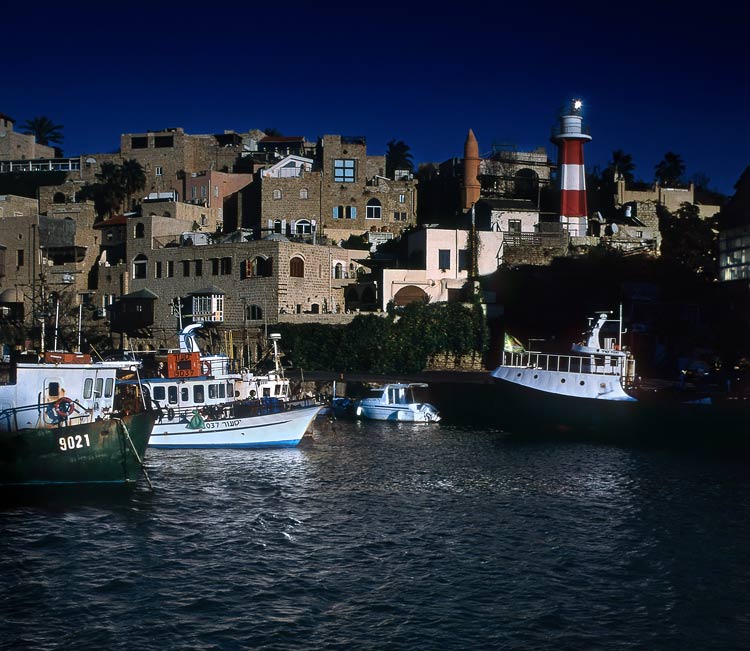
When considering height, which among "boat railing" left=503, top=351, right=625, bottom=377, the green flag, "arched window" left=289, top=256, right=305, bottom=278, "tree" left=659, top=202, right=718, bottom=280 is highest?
"tree" left=659, top=202, right=718, bottom=280

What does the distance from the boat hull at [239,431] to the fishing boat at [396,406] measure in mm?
10698

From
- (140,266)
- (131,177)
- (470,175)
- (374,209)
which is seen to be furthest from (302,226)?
(131,177)

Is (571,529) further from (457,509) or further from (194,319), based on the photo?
(194,319)

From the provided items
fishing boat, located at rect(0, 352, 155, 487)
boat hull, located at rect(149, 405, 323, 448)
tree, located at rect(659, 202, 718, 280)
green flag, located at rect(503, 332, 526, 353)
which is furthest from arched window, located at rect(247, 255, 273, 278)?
fishing boat, located at rect(0, 352, 155, 487)

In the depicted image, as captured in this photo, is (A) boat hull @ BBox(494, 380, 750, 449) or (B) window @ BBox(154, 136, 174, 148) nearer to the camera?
(A) boat hull @ BBox(494, 380, 750, 449)

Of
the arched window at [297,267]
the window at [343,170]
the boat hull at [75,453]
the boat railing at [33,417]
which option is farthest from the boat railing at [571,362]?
the window at [343,170]

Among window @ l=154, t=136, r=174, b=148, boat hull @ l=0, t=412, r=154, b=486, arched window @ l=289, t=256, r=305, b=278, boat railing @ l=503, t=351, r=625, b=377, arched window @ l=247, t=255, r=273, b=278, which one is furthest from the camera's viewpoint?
window @ l=154, t=136, r=174, b=148

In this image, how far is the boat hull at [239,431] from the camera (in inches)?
1644

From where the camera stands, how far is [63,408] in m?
32.1

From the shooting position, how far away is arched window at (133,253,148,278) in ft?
251

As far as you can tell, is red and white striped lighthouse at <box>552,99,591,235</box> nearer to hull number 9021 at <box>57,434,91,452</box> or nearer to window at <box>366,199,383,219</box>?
window at <box>366,199,383,219</box>

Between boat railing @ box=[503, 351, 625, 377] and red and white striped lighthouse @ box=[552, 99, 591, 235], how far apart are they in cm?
2328

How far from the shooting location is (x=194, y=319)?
236 feet

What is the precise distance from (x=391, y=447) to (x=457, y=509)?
41.8 ft
